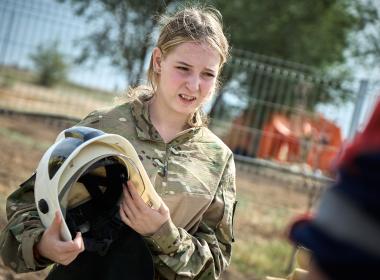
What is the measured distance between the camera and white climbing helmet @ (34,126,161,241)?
1783 mm

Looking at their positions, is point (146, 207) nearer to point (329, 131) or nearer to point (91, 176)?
point (91, 176)

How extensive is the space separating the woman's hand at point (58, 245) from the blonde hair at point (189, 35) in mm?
A: 786

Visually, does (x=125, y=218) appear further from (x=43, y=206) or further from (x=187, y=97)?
(x=187, y=97)

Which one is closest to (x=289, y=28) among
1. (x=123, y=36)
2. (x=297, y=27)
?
(x=297, y=27)

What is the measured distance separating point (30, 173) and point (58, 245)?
19.4ft

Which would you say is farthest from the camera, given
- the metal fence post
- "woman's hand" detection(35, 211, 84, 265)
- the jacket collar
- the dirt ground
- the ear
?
the metal fence post

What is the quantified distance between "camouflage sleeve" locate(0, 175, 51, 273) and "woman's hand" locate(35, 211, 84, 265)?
72 millimetres

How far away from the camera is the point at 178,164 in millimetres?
2189

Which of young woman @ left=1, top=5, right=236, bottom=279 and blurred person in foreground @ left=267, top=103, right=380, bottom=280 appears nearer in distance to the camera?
blurred person in foreground @ left=267, top=103, right=380, bottom=280

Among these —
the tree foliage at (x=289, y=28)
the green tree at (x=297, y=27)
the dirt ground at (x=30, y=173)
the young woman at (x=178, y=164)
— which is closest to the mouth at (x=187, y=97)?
the young woman at (x=178, y=164)

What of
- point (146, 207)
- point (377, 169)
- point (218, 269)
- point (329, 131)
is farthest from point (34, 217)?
point (329, 131)

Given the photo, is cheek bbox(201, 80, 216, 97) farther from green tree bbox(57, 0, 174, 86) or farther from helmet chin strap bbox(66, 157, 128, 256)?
green tree bbox(57, 0, 174, 86)

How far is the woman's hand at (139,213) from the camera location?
1879mm

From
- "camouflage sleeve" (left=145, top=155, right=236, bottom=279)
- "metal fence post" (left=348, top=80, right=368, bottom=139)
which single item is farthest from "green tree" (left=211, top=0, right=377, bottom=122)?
"camouflage sleeve" (left=145, top=155, right=236, bottom=279)
